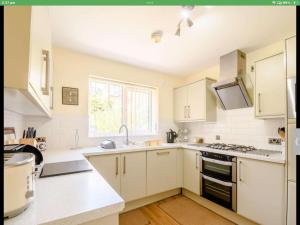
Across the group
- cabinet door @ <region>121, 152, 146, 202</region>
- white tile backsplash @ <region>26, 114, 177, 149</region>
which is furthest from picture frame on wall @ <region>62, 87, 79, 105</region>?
cabinet door @ <region>121, 152, 146, 202</region>

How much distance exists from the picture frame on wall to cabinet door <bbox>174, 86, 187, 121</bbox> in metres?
1.85

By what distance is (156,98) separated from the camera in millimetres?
3145

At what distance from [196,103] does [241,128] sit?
79 cm

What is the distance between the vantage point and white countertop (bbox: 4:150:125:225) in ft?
1.89

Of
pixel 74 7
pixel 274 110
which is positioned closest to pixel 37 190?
pixel 74 7

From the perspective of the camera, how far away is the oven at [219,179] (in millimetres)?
1875

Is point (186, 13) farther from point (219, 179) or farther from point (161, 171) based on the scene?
point (161, 171)

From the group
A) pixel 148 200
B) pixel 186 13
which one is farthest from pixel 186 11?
pixel 148 200

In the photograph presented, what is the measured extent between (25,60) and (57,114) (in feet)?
6.12

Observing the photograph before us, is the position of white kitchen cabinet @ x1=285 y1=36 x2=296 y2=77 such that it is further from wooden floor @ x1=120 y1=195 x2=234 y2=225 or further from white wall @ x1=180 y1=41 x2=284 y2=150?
wooden floor @ x1=120 y1=195 x2=234 y2=225

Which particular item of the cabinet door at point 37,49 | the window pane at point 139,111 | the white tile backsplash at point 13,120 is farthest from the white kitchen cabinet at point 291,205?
the white tile backsplash at point 13,120

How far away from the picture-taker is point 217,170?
2.05 m

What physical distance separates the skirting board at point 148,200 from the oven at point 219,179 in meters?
0.55

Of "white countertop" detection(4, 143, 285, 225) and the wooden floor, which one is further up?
"white countertop" detection(4, 143, 285, 225)
